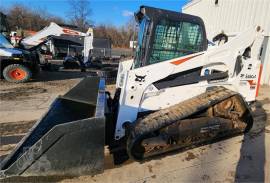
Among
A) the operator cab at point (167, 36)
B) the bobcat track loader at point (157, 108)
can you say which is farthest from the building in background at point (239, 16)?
the operator cab at point (167, 36)

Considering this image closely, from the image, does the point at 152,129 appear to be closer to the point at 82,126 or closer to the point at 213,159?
the point at 82,126

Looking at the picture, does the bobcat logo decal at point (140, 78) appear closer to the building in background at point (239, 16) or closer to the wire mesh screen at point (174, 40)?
the wire mesh screen at point (174, 40)

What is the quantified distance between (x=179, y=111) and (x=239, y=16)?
9511mm

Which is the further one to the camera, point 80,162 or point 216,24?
point 216,24

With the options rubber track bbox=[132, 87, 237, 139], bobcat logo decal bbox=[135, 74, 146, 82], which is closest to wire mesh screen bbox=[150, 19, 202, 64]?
bobcat logo decal bbox=[135, 74, 146, 82]

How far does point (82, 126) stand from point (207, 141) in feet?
6.64

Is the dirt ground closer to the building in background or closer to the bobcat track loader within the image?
the bobcat track loader

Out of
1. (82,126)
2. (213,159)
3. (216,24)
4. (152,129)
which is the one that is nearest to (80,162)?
(82,126)

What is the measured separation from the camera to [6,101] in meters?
6.38

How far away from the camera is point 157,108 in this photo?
138 inches

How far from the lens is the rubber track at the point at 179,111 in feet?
9.71

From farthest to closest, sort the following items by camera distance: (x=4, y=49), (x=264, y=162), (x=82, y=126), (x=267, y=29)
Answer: (x=267, y=29), (x=4, y=49), (x=264, y=162), (x=82, y=126)

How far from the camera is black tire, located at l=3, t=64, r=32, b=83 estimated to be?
8.70 metres

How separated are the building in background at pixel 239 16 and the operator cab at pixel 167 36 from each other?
342 cm
